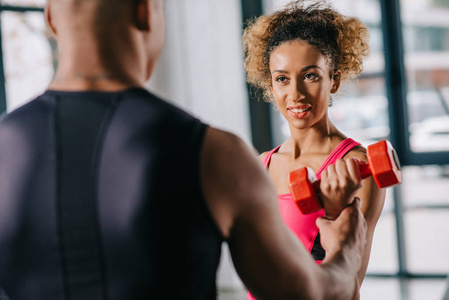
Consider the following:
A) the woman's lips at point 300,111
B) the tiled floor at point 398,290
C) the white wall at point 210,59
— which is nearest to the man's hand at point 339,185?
the woman's lips at point 300,111

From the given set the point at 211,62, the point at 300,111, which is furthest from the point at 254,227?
the point at 211,62

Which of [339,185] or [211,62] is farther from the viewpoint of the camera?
[211,62]

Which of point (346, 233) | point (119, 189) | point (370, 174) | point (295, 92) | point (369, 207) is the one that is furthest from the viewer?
point (295, 92)

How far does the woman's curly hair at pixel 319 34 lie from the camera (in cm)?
Answer: 132

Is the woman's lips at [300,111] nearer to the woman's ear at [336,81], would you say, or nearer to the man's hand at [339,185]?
the woman's ear at [336,81]

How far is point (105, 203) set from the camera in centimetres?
64

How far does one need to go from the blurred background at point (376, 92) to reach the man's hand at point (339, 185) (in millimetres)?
2869

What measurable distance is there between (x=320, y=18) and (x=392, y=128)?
273 cm

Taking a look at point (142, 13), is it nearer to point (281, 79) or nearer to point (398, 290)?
point (281, 79)

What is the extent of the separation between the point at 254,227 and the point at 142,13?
0.34 metres

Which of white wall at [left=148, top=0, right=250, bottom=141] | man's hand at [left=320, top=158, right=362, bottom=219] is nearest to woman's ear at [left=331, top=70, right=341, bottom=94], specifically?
man's hand at [left=320, top=158, right=362, bottom=219]

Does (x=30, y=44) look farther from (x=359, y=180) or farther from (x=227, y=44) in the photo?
(x=359, y=180)

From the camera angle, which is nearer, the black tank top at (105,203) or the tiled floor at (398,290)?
the black tank top at (105,203)

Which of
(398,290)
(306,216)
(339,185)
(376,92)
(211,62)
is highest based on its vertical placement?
(211,62)
